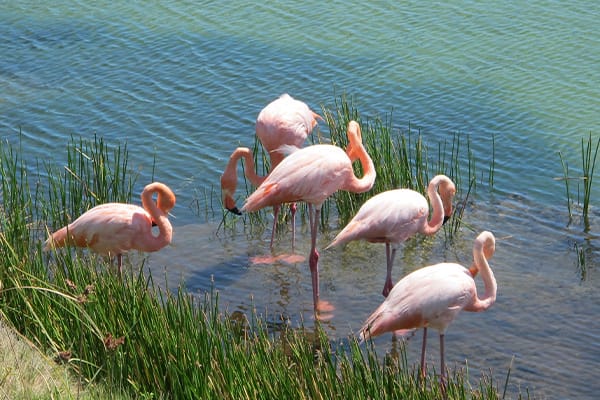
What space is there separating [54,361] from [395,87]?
757 centimetres

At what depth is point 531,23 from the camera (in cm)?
1397

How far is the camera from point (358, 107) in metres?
11.8

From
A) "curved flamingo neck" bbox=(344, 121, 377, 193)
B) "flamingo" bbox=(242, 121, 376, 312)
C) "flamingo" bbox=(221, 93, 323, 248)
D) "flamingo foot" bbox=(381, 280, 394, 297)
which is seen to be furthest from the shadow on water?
"curved flamingo neck" bbox=(344, 121, 377, 193)

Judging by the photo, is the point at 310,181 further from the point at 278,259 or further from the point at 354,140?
the point at 278,259

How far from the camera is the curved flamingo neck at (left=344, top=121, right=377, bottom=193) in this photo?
8297mm

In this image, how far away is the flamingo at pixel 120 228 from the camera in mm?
7637

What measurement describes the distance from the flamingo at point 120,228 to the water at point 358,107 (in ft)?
2.35

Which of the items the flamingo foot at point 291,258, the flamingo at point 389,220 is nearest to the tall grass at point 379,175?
the flamingo foot at point 291,258

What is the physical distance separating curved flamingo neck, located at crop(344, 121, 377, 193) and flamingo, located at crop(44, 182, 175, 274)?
1.56 metres

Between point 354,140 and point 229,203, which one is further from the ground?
point 354,140

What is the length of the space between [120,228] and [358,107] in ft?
15.6

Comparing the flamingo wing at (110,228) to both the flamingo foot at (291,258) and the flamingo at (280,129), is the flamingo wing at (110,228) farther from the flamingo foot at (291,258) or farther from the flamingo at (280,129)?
the flamingo foot at (291,258)

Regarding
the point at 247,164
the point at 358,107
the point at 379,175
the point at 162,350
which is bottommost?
the point at 358,107

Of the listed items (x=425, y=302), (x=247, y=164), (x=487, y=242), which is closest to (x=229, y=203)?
(x=247, y=164)
